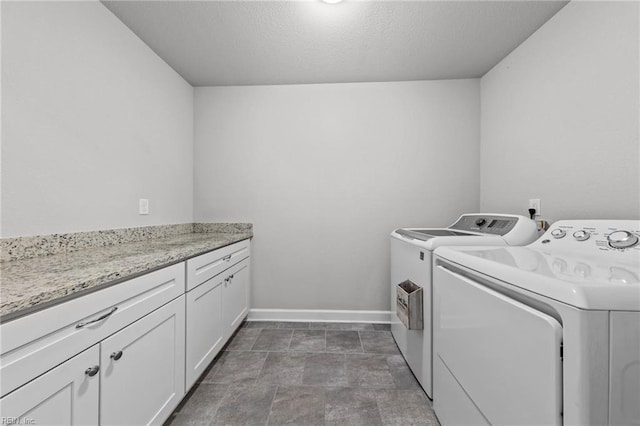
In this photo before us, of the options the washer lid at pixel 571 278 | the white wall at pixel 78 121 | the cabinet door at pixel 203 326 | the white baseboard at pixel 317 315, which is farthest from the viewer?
the white baseboard at pixel 317 315

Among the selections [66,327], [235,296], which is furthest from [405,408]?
[66,327]

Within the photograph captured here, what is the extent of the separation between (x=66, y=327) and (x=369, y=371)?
5.26 ft

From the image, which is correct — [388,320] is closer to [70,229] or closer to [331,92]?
[331,92]

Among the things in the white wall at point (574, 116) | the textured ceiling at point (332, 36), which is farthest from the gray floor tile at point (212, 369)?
the white wall at point (574, 116)

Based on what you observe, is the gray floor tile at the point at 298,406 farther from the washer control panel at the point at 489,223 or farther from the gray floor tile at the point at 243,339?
the washer control panel at the point at 489,223

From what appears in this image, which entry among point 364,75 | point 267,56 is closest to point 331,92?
point 364,75

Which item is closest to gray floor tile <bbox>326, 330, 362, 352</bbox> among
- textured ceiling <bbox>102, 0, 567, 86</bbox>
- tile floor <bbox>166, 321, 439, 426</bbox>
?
tile floor <bbox>166, 321, 439, 426</bbox>

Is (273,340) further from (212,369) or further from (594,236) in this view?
(594,236)

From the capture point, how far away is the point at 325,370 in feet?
5.47

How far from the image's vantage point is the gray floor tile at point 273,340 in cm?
194

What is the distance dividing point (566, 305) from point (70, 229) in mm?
2023

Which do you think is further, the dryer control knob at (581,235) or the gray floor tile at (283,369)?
the gray floor tile at (283,369)

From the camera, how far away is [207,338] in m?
1.57

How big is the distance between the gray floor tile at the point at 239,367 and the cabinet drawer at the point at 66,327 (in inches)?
33.0
